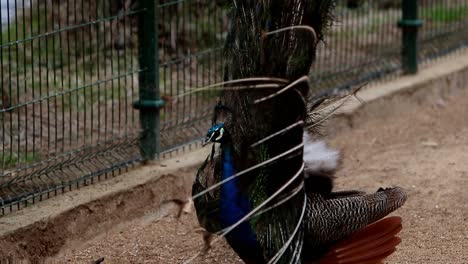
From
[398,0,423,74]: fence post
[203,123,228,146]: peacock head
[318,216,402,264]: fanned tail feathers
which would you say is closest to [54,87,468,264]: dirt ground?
[398,0,423,74]: fence post

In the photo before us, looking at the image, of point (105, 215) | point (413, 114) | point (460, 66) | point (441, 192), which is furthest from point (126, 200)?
point (460, 66)

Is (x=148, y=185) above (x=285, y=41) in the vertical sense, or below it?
below

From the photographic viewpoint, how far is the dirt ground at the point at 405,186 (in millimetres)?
5031

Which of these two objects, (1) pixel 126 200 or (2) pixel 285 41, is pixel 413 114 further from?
(2) pixel 285 41

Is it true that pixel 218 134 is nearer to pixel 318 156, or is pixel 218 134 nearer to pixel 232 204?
pixel 232 204

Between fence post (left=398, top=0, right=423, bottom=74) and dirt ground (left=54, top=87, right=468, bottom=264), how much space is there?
38cm

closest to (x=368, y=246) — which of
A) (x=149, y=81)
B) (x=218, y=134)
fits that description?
(x=218, y=134)

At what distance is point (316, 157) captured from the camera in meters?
4.30

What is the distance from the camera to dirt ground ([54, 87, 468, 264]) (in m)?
5.03

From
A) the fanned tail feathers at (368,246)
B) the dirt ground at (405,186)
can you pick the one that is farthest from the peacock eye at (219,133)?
the dirt ground at (405,186)

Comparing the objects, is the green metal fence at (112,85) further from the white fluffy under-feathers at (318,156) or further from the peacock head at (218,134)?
the white fluffy under-feathers at (318,156)

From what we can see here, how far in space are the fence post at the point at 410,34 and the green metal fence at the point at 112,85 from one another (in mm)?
28

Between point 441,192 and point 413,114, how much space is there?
2085 mm

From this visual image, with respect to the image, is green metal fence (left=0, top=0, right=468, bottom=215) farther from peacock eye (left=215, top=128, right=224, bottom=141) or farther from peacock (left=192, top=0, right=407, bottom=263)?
peacock (left=192, top=0, right=407, bottom=263)
